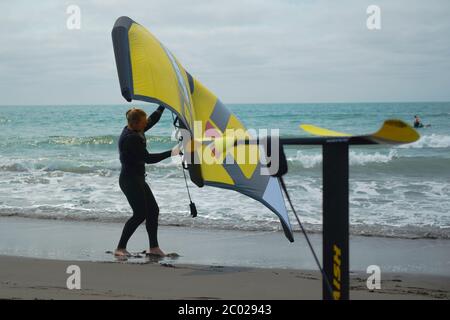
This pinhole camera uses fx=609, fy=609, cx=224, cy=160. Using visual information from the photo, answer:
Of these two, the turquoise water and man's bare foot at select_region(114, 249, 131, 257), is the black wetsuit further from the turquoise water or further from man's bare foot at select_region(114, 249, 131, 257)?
the turquoise water

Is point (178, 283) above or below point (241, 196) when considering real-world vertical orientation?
above

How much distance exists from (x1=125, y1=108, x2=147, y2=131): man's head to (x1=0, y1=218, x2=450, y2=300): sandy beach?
1.18 metres

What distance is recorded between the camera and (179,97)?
2926mm

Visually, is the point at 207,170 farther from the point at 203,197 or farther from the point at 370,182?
the point at 370,182

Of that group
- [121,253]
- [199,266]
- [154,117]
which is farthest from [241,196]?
[154,117]

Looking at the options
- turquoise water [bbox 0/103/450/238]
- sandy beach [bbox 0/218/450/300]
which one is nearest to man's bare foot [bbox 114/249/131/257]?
sandy beach [bbox 0/218/450/300]

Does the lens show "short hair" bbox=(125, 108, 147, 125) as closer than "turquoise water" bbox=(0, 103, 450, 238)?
Yes

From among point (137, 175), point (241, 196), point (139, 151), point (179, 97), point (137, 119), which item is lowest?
point (241, 196)

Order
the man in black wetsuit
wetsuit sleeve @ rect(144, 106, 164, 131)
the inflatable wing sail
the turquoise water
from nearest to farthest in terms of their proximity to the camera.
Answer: the inflatable wing sail < wetsuit sleeve @ rect(144, 106, 164, 131) < the man in black wetsuit < the turquoise water

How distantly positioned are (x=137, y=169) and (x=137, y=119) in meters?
0.49

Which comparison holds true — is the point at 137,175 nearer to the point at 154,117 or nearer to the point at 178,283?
the point at 154,117

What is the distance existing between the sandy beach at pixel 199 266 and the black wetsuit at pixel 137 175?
0.36 m

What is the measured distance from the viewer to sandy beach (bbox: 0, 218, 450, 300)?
4.27 metres

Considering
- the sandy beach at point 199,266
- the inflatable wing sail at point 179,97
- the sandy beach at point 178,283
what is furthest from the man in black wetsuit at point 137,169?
the inflatable wing sail at point 179,97
